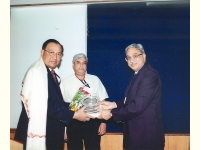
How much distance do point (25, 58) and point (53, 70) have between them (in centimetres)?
26

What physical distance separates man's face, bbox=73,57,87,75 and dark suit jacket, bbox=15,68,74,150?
228mm

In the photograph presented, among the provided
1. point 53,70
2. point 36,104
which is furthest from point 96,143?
point 53,70

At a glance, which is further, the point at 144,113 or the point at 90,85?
the point at 90,85

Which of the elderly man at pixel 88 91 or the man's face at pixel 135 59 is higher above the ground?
the man's face at pixel 135 59

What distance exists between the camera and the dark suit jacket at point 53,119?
1.41 m

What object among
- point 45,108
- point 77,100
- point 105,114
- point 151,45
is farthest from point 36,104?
point 151,45

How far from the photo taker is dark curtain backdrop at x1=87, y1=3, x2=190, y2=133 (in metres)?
1.49

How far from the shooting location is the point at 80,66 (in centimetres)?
162

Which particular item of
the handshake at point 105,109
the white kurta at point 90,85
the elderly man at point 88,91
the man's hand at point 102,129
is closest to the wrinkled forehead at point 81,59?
the elderly man at point 88,91

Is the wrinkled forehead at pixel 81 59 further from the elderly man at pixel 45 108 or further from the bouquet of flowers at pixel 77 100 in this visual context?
the bouquet of flowers at pixel 77 100

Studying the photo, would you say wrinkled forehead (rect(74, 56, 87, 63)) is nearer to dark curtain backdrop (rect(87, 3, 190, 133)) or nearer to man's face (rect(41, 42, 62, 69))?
dark curtain backdrop (rect(87, 3, 190, 133))

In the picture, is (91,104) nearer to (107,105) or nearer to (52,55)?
(107,105)

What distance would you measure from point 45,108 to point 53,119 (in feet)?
0.42

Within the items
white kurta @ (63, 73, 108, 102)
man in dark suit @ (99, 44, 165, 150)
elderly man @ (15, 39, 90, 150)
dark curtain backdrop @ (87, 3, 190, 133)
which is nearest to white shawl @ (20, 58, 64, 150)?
elderly man @ (15, 39, 90, 150)
